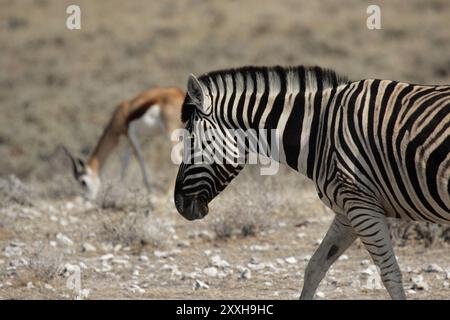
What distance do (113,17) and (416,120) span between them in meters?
28.6

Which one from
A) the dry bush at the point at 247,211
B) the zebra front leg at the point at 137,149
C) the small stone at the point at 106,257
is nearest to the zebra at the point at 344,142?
the small stone at the point at 106,257

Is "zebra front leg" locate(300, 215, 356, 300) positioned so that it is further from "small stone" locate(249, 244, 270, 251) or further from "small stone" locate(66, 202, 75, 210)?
"small stone" locate(66, 202, 75, 210)

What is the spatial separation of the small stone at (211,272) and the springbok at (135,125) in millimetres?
5811

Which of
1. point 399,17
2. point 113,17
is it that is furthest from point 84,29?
point 399,17

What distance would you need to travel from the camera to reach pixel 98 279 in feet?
25.1

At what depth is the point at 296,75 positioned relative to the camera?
19.7 ft

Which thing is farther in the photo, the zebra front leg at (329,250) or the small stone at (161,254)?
the small stone at (161,254)

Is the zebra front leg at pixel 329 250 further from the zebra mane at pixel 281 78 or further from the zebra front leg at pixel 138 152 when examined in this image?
the zebra front leg at pixel 138 152

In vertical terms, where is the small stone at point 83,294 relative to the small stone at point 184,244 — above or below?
below

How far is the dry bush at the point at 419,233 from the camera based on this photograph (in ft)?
27.7

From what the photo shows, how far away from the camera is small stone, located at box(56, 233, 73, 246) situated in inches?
358

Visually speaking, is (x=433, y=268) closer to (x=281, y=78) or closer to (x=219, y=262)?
(x=219, y=262)

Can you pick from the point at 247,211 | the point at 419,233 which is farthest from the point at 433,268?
the point at 247,211

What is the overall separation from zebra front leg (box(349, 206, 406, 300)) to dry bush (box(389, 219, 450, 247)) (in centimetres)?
313
